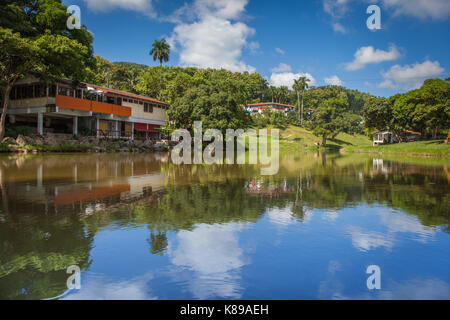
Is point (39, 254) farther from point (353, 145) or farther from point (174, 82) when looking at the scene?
point (353, 145)

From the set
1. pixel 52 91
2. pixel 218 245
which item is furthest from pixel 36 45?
pixel 218 245

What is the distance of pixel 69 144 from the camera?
31688 millimetres

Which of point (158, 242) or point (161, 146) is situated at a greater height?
point (161, 146)

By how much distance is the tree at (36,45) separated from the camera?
2467 cm

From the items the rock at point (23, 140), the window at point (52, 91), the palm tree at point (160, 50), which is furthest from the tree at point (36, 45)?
the palm tree at point (160, 50)

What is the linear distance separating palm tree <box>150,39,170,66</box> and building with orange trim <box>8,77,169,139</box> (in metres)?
31.1

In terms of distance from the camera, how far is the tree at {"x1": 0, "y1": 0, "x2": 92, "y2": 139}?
24672 mm

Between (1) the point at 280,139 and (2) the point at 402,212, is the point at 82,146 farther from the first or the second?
(1) the point at 280,139

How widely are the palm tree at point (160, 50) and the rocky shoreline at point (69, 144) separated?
41.2 meters

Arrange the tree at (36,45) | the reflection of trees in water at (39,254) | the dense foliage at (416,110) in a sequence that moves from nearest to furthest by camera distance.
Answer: the reflection of trees in water at (39,254), the tree at (36,45), the dense foliage at (416,110)

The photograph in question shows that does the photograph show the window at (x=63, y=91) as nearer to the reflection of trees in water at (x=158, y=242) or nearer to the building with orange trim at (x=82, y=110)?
the building with orange trim at (x=82, y=110)

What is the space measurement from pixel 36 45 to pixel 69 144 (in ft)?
33.2

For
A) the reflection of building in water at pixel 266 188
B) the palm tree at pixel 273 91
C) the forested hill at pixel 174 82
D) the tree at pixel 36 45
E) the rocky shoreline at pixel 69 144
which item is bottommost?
the reflection of building in water at pixel 266 188
